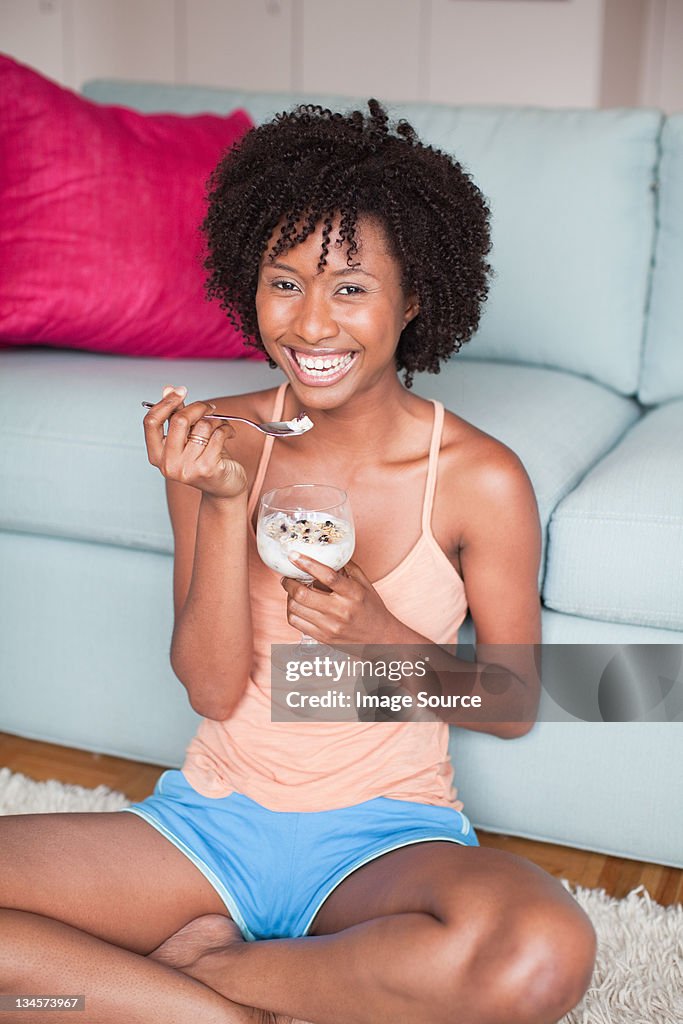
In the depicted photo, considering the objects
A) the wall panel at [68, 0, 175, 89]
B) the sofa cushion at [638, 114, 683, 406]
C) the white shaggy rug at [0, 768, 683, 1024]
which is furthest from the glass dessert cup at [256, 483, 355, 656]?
the wall panel at [68, 0, 175, 89]

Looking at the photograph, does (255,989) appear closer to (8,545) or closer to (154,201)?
(8,545)

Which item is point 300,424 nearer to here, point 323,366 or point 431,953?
point 323,366

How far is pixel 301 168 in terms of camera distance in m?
1.30

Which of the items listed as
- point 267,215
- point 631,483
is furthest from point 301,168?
point 631,483

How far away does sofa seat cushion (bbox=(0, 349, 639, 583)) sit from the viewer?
1753mm

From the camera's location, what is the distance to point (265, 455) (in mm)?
1449

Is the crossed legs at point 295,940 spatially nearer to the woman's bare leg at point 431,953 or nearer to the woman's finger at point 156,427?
the woman's bare leg at point 431,953

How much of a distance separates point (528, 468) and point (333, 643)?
0.53 metres

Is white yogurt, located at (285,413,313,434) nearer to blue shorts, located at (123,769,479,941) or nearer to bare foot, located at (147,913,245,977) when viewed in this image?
blue shorts, located at (123,769,479,941)

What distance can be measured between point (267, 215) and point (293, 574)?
45 centimetres

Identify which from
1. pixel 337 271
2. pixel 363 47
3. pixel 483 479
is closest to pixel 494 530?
pixel 483 479

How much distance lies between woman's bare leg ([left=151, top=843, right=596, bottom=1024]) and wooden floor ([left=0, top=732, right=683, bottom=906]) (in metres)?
0.52

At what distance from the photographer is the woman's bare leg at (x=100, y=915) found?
45.1 inches

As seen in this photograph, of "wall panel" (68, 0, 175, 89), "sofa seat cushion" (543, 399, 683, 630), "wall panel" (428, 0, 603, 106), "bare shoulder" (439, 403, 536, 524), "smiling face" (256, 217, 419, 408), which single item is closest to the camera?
"smiling face" (256, 217, 419, 408)
